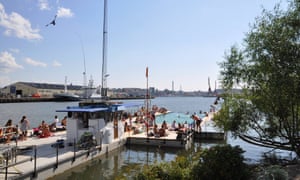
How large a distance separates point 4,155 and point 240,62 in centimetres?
1056

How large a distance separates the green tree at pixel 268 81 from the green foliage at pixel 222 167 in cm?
382

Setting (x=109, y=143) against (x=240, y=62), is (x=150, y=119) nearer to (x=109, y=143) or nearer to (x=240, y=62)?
(x=109, y=143)

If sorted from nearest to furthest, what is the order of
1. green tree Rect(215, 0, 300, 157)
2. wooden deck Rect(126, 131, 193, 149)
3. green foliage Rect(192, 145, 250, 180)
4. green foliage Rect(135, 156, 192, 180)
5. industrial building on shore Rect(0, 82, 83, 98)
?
1. green foliage Rect(135, 156, 192, 180)
2. green foliage Rect(192, 145, 250, 180)
3. green tree Rect(215, 0, 300, 157)
4. wooden deck Rect(126, 131, 193, 149)
5. industrial building on shore Rect(0, 82, 83, 98)

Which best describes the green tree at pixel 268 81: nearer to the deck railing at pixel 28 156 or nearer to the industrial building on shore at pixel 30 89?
the deck railing at pixel 28 156

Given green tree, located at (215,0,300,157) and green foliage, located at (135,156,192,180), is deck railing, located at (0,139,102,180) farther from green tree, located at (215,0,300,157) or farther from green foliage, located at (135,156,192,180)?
green tree, located at (215,0,300,157)

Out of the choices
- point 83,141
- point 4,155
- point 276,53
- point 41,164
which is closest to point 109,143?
point 83,141

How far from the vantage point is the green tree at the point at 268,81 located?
9078 mm

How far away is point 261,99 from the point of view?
1088 centimetres

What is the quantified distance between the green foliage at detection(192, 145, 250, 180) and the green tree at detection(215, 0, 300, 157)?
382 centimetres

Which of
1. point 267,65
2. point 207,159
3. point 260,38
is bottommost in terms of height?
point 207,159

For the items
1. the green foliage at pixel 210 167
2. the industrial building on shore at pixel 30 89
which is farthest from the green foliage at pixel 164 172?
the industrial building on shore at pixel 30 89

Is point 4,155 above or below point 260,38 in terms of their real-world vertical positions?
below

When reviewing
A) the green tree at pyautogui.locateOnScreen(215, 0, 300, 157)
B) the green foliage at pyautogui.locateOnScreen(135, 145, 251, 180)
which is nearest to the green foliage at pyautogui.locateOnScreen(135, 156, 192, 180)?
the green foliage at pyautogui.locateOnScreen(135, 145, 251, 180)

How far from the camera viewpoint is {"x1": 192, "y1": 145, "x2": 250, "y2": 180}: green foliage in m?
6.74
